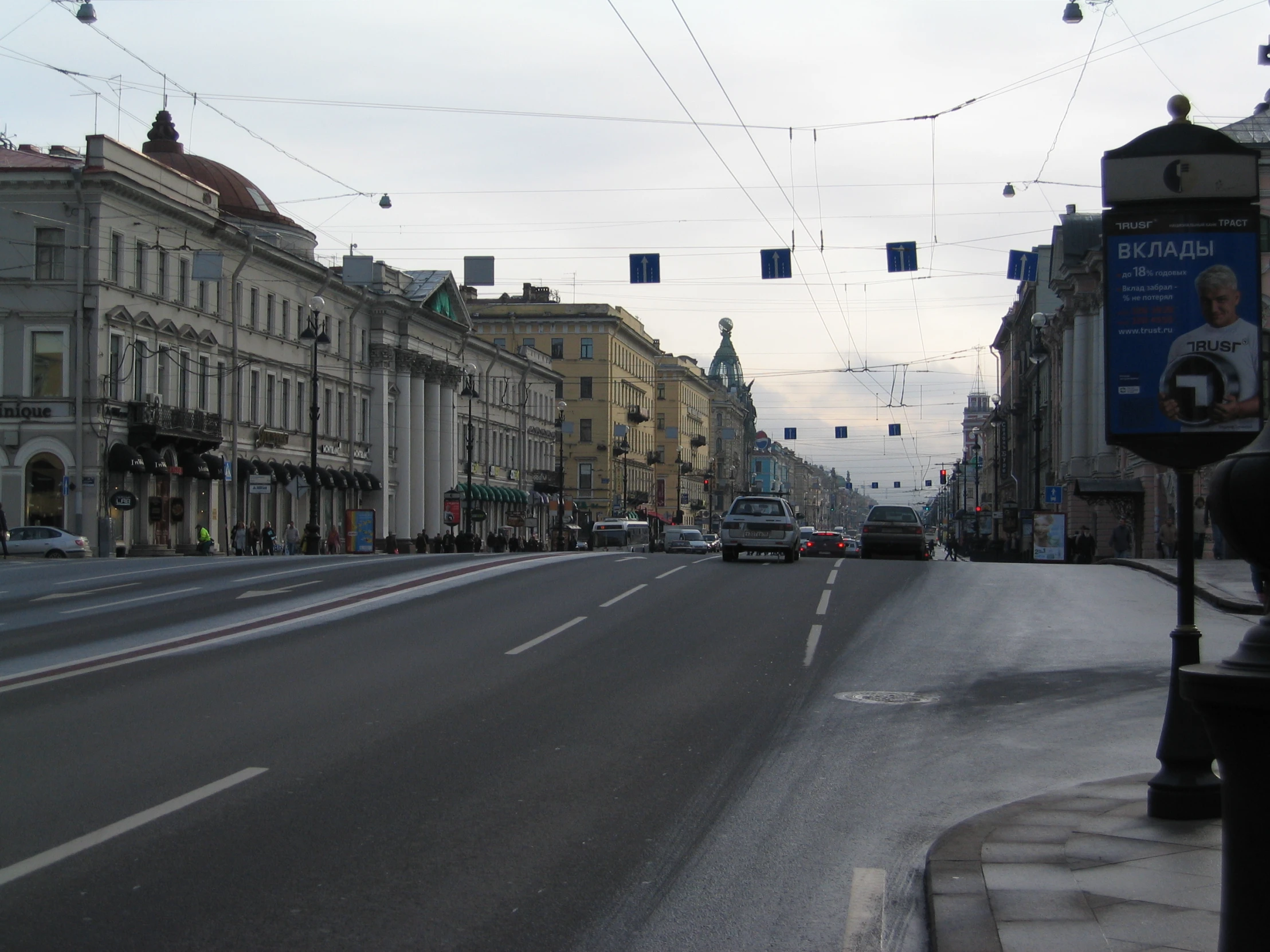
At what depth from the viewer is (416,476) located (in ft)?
261

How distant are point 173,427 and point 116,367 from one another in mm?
3155

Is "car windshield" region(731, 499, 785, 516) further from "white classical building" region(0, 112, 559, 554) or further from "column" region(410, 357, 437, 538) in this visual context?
"column" region(410, 357, 437, 538)

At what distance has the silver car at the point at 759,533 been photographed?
31734 millimetres

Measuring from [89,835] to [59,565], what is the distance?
79.4ft

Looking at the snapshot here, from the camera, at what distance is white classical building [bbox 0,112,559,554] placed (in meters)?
47.1

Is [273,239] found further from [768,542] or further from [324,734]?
[324,734]

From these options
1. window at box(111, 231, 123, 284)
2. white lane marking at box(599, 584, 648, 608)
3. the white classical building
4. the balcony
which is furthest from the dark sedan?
white lane marking at box(599, 584, 648, 608)

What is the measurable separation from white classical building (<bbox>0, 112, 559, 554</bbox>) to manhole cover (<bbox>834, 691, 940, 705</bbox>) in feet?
119

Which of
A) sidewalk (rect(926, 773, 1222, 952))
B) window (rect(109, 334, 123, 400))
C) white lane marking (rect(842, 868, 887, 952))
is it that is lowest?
white lane marking (rect(842, 868, 887, 952))

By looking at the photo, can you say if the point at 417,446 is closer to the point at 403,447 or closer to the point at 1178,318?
the point at 403,447

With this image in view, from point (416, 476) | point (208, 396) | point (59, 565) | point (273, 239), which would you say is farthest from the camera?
point (416, 476)

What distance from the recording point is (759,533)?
1254 inches

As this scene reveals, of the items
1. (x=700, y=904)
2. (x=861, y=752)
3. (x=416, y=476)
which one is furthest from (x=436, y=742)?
(x=416, y=476)

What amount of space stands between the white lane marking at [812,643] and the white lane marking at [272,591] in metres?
8.93
